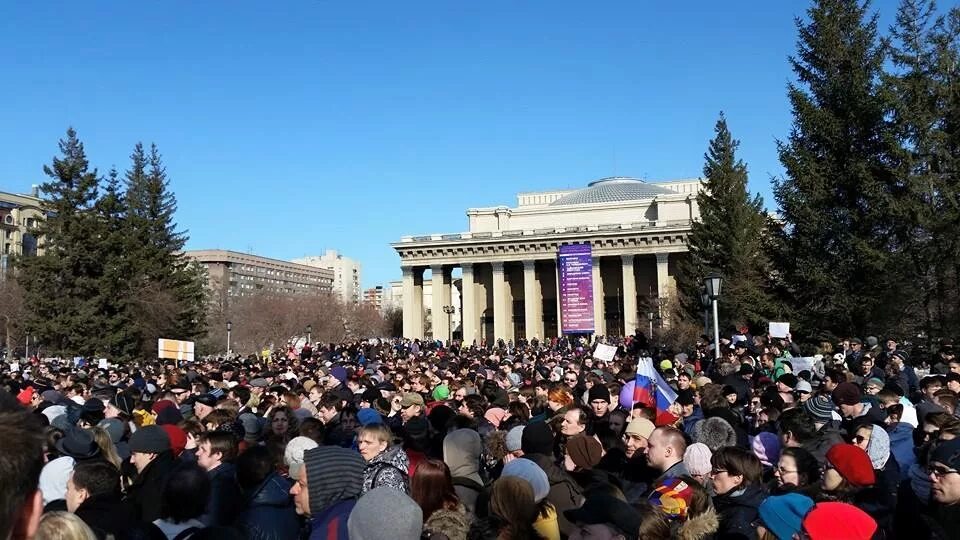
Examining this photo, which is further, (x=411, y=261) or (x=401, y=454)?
(x=411, y=261)

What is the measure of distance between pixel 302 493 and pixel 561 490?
1.82 meters

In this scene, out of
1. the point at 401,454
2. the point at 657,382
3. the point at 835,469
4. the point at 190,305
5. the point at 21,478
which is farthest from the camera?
the point at 190,305

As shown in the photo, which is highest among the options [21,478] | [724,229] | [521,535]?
[724,229]

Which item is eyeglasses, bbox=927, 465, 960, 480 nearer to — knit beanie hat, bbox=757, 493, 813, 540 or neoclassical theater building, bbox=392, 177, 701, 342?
knit beanie hat, bbox=757, 493, 813, 540

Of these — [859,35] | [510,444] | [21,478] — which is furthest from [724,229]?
[21,478]

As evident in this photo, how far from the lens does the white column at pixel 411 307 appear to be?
269 ft

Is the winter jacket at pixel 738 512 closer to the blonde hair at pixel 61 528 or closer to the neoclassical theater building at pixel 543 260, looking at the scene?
the blonde hair at pixel 61 528

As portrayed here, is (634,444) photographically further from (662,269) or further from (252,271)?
(252,271)

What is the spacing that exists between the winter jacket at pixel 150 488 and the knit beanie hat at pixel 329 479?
1.64 m

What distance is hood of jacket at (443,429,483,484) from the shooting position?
5703 millimetres

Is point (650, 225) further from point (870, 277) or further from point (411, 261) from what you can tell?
point (870, 277)

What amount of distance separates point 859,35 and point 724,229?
59.2 feet

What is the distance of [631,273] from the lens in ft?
249

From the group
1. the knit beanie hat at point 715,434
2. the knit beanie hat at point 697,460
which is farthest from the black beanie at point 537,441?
the knit beanie hat at point 715,434
